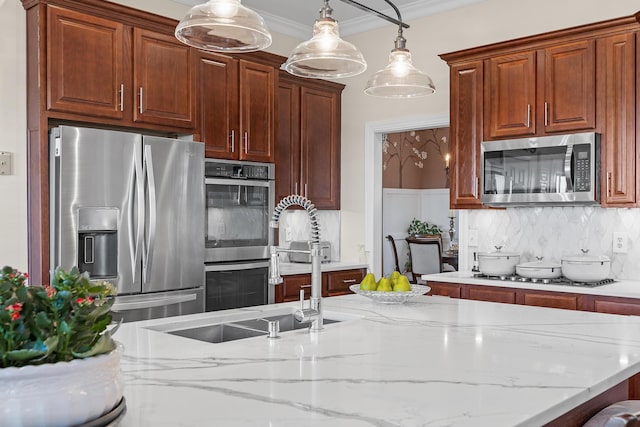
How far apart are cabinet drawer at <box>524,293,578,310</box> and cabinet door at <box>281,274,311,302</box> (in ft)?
5.48

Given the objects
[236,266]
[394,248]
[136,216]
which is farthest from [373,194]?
[394,248]

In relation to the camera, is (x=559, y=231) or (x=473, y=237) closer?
(x=559, y=231)

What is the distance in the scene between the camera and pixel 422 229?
859cm

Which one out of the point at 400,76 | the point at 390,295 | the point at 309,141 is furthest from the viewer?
the point at 309,141

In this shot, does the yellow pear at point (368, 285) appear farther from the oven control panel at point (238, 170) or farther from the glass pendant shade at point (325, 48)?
the oven control panel at point (238, 170)

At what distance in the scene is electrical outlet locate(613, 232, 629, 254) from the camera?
3816mm

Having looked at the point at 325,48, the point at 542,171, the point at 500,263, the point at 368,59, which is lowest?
the point at 500,263

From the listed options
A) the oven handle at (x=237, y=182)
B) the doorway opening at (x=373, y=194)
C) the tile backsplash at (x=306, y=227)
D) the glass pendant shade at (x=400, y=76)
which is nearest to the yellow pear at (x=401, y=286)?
the glass pendant shade at (x=400, y=76)

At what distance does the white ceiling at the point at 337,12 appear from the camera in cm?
475

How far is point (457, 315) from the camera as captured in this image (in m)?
2.29

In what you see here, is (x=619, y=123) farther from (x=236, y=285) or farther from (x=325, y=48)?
(x=236, y=285)

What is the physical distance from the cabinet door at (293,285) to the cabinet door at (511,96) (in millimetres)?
1709

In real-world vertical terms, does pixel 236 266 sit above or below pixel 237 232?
below

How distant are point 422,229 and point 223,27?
6723 millimetres
